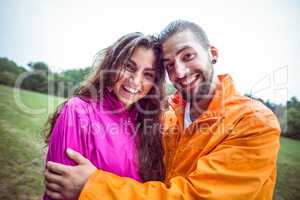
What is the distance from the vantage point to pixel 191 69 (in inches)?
57.6

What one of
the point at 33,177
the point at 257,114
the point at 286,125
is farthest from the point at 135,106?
the point at 286,125

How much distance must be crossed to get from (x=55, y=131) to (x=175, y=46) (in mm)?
824

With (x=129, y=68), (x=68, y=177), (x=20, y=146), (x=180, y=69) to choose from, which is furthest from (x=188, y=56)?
(x=20, y=146)

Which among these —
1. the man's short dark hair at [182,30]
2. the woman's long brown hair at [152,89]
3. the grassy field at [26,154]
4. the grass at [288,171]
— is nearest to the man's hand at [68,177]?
the woman's long brown hair at [152,89]

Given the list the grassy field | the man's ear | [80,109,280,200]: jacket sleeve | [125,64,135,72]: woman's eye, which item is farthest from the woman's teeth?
the grassy field

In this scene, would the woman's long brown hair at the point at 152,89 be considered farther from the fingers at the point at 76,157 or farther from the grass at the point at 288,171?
the grass at the point at 288,171

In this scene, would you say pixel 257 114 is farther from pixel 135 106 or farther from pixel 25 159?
pixel 25 159

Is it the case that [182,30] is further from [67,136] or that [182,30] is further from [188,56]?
[67,136]

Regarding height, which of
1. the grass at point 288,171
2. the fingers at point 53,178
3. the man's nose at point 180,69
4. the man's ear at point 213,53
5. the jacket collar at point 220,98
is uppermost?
the man's ear at point 213,53

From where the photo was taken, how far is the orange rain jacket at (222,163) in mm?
977

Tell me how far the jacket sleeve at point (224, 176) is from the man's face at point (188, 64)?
→ 0.44 m

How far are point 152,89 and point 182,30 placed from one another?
0.43 meters

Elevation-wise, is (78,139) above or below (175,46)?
below

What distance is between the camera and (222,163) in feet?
3.47
